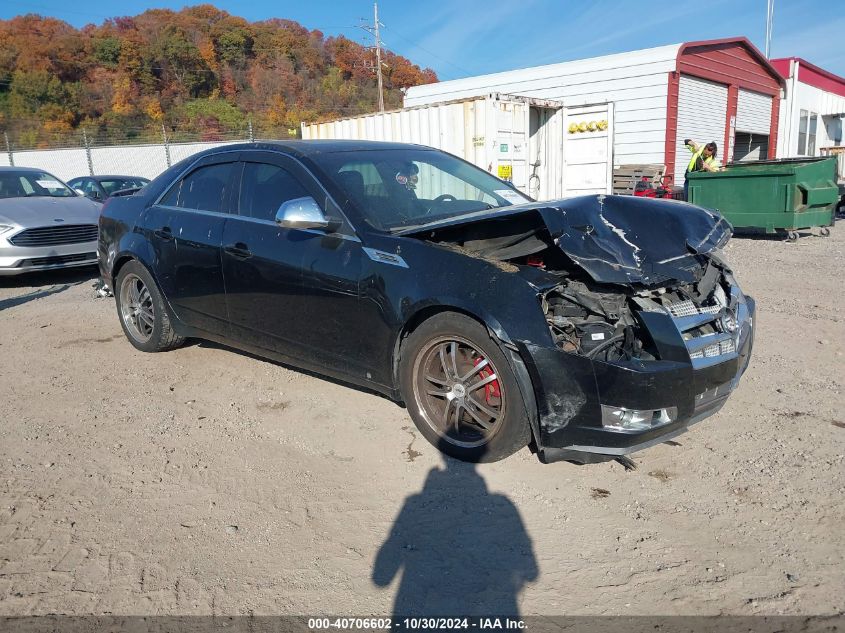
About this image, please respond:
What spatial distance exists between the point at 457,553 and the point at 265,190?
9.12 ft

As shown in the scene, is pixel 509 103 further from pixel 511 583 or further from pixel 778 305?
pixel 511 583

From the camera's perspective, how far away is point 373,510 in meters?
3.25

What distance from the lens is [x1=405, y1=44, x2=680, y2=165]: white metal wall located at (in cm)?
1959

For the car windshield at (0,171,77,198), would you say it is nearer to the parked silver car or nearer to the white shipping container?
the parked silver car

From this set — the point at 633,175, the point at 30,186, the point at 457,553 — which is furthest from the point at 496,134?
the point at 633,175

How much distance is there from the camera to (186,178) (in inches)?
207

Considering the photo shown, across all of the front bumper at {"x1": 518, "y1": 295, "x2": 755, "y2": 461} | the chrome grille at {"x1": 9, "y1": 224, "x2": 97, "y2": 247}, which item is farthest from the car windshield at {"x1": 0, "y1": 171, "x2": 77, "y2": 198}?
the front bumper at {"x1": 518, "y1": 295, "x2": 755, "y2": 461}

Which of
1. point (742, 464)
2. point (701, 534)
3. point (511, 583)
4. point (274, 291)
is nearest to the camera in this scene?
point (511, 583)

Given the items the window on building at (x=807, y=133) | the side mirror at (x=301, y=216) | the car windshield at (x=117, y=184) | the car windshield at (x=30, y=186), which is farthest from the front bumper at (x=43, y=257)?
the window on building at (x=807, y=133)

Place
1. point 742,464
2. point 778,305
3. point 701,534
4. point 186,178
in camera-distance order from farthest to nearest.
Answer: point 778,305
point 186,178
point 742,464
point 701,534

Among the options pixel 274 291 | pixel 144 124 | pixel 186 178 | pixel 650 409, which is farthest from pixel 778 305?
pixel 144 124

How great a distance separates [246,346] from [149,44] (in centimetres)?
6038

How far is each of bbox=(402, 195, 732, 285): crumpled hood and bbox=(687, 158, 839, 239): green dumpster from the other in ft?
31.7

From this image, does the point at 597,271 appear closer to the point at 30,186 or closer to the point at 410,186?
the point at 410,186
